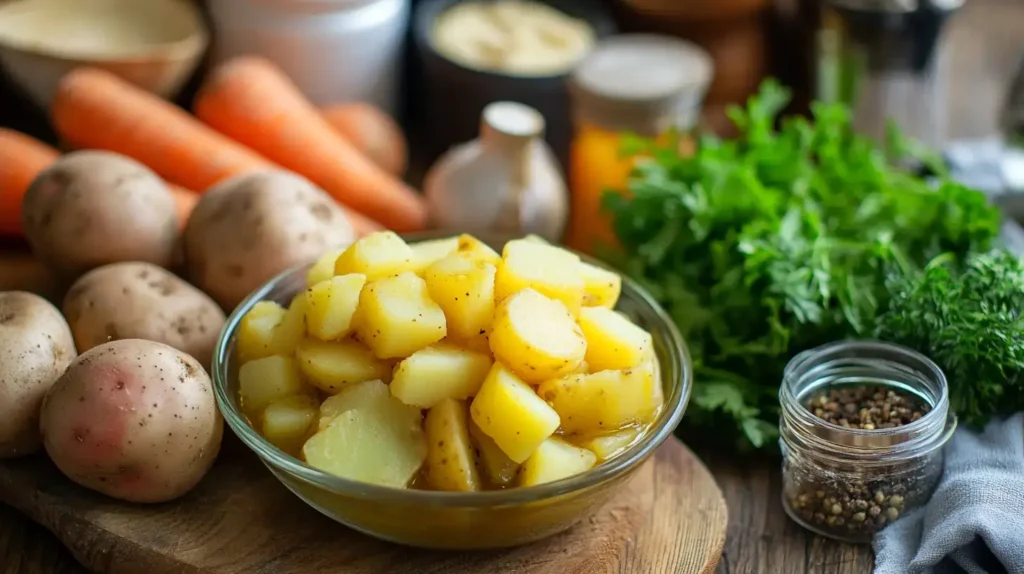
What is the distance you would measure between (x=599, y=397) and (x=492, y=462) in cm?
14

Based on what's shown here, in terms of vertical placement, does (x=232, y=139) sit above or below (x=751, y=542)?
above

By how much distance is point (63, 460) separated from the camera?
127cm

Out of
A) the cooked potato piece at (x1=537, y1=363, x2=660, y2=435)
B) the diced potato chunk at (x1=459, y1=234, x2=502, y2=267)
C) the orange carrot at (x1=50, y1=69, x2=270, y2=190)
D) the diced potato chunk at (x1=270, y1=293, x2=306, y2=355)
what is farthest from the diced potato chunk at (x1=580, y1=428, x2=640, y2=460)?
the orange carrot at (x1=50, y1=69, x2=270, y2=190)

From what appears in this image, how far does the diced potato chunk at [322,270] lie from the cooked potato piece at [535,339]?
249mm

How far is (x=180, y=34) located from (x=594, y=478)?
136cm

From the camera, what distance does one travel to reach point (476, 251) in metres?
1.35

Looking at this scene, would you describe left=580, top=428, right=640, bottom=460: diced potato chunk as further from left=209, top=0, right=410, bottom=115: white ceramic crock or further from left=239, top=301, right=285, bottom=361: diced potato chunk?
left=209, top=0, right=410, bottom=115: white ceramic crock

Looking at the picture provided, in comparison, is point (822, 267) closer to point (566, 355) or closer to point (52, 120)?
point (566, 355)

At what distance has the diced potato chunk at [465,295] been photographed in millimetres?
1255

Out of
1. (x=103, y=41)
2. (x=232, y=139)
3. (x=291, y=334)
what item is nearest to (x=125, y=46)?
(x=103, y=41)

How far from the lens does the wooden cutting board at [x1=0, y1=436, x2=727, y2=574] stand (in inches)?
50.0

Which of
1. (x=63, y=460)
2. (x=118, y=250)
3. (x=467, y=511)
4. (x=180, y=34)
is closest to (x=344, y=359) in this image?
(x=467, y=511)

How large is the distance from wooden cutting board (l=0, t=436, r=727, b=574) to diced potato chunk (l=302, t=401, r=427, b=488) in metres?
0.14

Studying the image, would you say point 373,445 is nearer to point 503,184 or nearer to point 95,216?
point 95,216
